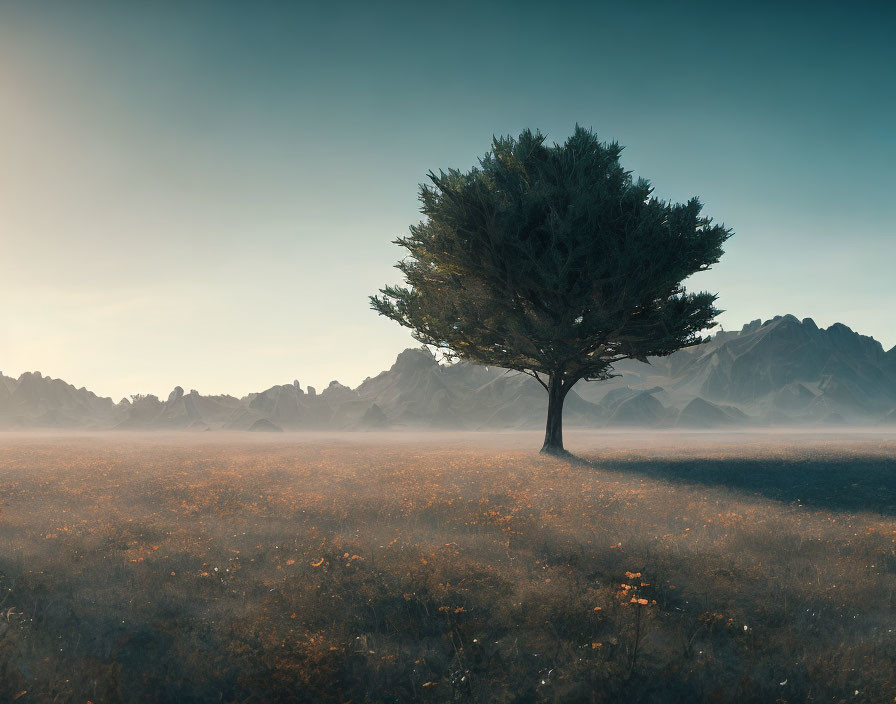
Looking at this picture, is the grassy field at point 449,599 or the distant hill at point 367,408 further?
the distant hill at point 367,408

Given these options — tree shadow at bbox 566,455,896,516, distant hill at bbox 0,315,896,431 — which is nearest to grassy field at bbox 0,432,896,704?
tree shadow at bbox 566,455,896,516

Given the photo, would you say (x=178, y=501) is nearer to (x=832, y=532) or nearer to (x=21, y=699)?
(x=21, y=699)

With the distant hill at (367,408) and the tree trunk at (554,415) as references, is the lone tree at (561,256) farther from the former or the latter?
the distant hill at (367,408)

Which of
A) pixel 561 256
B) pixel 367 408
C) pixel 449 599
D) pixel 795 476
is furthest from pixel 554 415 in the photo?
pixel 367 408

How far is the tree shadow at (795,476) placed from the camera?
18.8m

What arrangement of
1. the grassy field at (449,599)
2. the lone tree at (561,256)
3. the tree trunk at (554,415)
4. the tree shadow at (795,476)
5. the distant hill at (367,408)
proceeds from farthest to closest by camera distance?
the distant hill at (367,408)
the tree trunk at (554,415)
the lone tree at (561,256)
the tree shadow at (795,476)
the grassy field at (449,599)

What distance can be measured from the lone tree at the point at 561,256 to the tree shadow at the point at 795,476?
22.2ft

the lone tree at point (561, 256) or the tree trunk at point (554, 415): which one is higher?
the lone tree at point (561, 256)

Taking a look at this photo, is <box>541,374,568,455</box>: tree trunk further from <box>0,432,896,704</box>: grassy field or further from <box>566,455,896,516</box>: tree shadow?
<box>0,432,896,704</box>: grassy field

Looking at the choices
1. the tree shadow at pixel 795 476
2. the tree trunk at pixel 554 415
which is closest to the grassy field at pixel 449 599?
the tree shadow at pixel 795 476

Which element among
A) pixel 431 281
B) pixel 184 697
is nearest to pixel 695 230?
pixel 431 281

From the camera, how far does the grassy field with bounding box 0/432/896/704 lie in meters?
7.27

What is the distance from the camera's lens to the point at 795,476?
2386 centimetres

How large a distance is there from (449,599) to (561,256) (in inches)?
847
